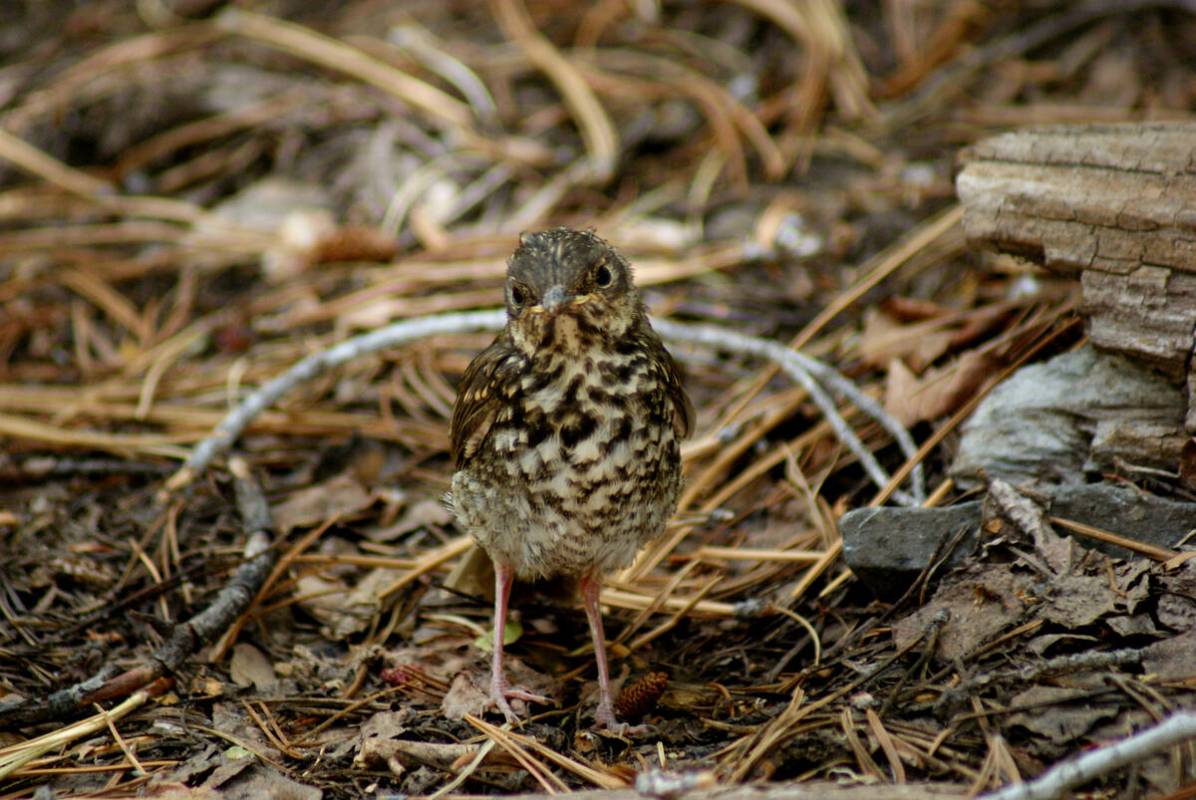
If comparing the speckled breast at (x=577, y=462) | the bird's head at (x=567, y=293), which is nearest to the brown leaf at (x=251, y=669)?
the speckled breast at (x=577, y=462)

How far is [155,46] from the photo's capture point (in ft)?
22.6

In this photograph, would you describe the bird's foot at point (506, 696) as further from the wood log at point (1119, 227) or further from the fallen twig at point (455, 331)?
the wood log at point (1119, 227)

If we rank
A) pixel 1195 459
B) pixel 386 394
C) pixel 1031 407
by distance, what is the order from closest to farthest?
pixel 1195 459
pixel 1031 407
pixel 386 394

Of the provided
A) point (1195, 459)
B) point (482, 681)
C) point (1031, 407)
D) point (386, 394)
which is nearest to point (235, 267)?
point (386, 394)

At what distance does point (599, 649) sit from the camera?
360 cm

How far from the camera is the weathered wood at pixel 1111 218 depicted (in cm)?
327

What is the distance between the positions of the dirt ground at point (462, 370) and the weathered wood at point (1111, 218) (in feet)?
1.46

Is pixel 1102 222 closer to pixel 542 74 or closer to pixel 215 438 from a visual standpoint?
pixel 215 438

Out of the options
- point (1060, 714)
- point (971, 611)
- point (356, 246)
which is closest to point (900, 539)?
point (971, 611)

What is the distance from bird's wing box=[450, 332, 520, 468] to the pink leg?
1.84 ft

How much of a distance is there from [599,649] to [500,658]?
0.30 meters

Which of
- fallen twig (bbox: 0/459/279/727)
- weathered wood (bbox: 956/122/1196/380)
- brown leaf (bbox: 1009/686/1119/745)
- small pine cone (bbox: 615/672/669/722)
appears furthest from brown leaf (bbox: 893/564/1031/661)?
fallen twig (bbox: 0/459/279/727)

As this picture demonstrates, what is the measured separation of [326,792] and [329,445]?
6.34 feet

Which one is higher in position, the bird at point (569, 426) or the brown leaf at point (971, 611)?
the bird at point (569, 426)
